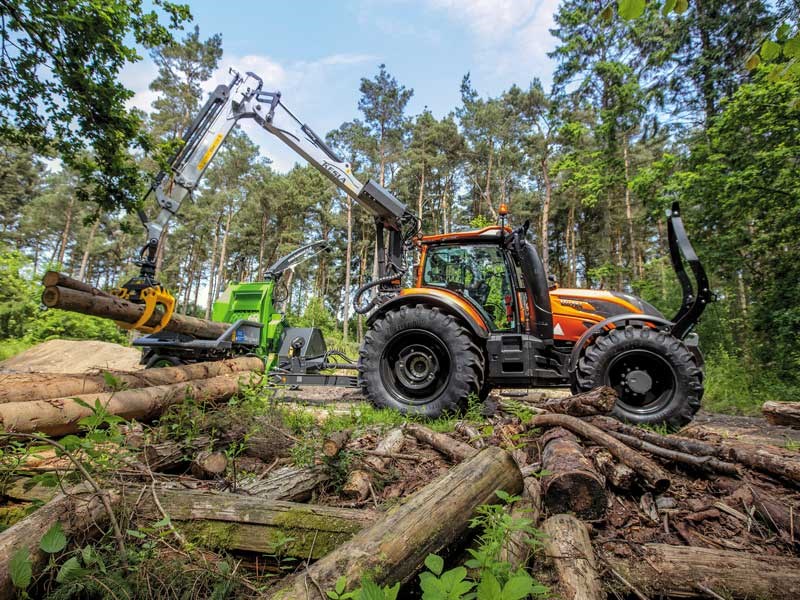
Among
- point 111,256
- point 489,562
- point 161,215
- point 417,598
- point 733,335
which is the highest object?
point 111,256

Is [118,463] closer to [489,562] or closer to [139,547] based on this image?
[139,547]

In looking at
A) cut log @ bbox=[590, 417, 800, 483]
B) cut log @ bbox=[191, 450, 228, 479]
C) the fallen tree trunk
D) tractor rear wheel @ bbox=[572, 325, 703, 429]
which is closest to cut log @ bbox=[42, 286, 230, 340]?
the fallen tree trunk

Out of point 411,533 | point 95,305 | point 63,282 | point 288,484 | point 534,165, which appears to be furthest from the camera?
point 534,165

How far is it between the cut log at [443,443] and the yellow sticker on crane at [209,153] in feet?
17.9

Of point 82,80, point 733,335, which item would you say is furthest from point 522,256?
point 733,335

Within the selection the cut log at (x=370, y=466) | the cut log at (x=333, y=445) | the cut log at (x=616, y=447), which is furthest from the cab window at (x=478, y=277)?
the cut log at (x=333, y=445)

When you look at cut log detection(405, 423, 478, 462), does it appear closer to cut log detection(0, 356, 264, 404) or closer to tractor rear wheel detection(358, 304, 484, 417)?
tractor rear wheel detection(358, 304, 484, 417)

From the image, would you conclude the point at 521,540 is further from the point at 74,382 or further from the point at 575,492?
the point at 74,382

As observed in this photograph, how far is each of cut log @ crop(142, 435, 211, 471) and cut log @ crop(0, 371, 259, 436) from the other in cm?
43

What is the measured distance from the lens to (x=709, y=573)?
1612 mm

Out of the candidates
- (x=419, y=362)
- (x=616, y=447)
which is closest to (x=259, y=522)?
(x=616, y=447)

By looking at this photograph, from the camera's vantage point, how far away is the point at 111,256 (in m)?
39.0

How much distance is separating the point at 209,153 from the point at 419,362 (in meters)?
4.88

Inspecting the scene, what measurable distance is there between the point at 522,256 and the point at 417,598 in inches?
156
